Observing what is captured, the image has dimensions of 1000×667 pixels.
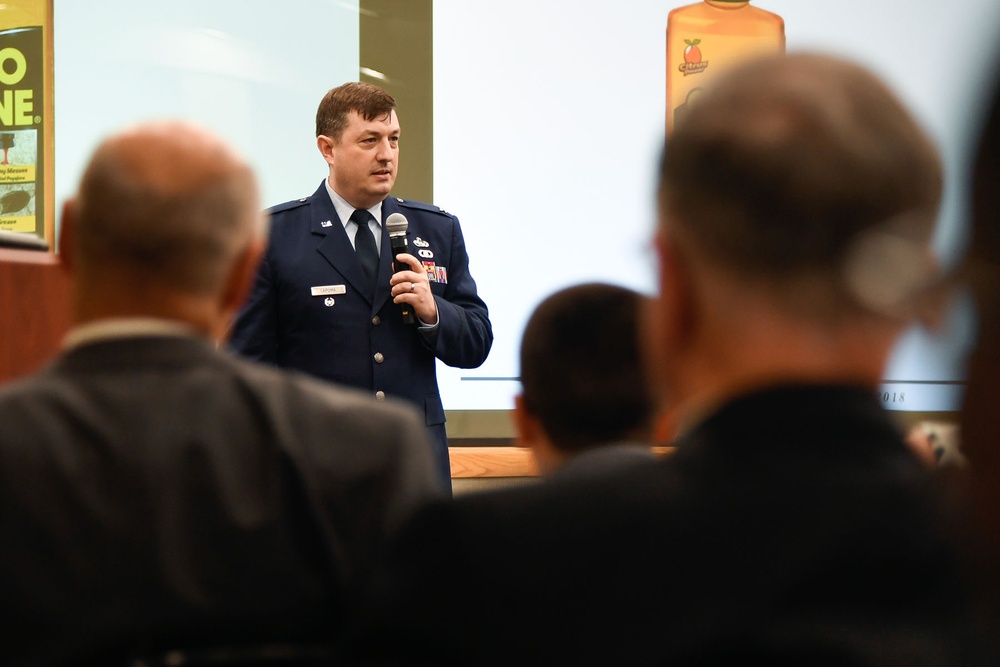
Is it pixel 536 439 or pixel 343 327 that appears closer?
pixel 536 439

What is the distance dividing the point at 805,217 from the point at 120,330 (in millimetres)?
662

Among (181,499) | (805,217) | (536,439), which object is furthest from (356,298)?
(805,217)

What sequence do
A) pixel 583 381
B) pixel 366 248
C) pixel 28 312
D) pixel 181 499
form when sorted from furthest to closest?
pixel 366 248 < pixel 28 312 < pixel 583 381 < pixel 181 499

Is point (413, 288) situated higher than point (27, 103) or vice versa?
point (27, 103)

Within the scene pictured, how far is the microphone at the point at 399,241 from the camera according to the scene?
9.85ft

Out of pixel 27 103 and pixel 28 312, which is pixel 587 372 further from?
pixel 27 103

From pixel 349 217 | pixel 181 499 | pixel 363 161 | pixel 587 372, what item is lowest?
pixel 181 499

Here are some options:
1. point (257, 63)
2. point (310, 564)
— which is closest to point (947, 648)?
point (310, 564)

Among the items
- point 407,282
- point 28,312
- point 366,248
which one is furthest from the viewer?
point 366,248

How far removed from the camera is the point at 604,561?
1.96ft

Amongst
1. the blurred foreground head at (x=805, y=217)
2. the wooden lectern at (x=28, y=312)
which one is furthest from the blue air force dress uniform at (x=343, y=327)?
the blurred foreground head at (x=805, y=217)

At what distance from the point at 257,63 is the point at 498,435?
6.04ft

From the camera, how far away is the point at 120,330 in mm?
969

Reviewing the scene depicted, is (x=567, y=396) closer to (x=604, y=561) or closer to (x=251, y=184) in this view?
(x=251, y=184)
